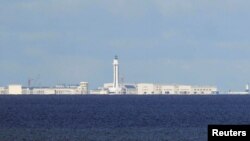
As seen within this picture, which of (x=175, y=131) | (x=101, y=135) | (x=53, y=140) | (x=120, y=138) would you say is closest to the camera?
(x=53, y=140)

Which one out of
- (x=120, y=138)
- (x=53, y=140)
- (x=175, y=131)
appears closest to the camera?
(x=53, y=140)

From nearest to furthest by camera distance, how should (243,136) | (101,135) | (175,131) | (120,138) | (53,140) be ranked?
1. (243,136)
2. (53,140)
3. (120,138)
4. (101,135)
5. (175,131)

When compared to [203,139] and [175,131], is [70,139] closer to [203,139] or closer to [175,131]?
[203,139]

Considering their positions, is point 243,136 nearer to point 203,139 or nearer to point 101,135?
point 203,139

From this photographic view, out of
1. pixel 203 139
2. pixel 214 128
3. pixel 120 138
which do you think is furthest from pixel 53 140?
pixel 214 128

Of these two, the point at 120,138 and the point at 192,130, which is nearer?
the point at 120,138

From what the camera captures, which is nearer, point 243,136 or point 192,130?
point 243,136

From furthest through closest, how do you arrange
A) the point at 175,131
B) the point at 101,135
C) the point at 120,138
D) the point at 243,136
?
the point at 175,131
the point at 101,135
the point at 120,138
the point at 243,136

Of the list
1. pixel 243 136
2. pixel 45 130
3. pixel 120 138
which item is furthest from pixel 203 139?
pixel 243 136
